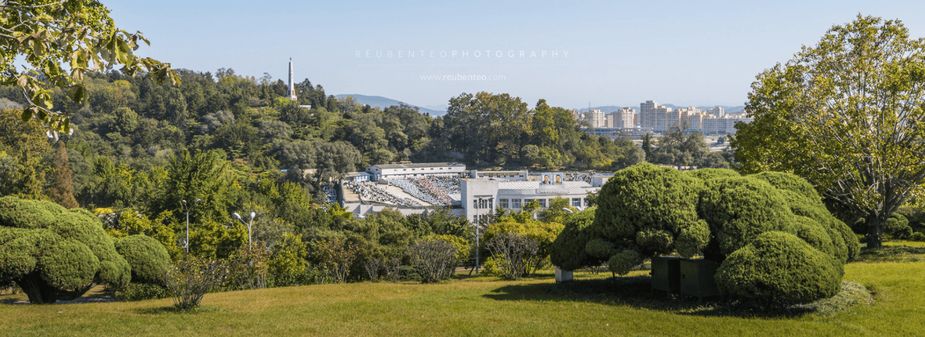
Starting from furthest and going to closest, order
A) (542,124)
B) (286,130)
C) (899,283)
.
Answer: (542,124), (286,130), (899,283)

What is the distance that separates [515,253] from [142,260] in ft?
30.0

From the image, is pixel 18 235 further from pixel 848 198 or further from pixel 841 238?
pixel 848 198

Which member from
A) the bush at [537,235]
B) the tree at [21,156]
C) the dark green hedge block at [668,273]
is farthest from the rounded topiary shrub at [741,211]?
the tree at [21,156]

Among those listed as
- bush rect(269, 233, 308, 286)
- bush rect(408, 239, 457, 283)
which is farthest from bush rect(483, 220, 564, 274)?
bush rect(269, 233, 308, 286)

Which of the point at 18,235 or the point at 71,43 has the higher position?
the point at 71,43

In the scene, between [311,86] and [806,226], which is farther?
[311,86]

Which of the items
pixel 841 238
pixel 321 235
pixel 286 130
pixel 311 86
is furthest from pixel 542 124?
pixel 841 238

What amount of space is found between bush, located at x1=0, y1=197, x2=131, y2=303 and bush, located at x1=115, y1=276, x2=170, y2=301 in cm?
51

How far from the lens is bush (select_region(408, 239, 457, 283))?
1758 cm

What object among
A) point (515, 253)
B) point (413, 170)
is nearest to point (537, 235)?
point (515, 253)

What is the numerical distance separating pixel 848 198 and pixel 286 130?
5867 cm

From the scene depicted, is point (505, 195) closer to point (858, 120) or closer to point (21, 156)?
point (21, 156)

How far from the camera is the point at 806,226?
10734 mm

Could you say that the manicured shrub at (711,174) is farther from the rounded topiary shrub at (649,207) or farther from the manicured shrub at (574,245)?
the manicured shrub at (574,245)
